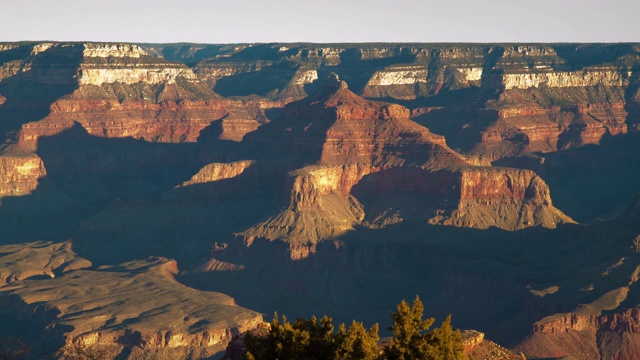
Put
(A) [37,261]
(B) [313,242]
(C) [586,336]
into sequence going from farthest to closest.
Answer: (A) [37,261] → (B) [313,242] → (C) [586,336]

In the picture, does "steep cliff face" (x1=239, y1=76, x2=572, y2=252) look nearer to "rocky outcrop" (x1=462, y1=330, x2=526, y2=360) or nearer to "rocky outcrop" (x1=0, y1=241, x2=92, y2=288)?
"rocky outcrop" (x1=0, y1=241, x2=92, y2=288)

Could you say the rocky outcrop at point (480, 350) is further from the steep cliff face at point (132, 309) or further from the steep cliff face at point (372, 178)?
the steep cliff face at point (372, 178)

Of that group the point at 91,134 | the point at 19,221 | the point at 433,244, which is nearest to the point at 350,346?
the point at 433,244

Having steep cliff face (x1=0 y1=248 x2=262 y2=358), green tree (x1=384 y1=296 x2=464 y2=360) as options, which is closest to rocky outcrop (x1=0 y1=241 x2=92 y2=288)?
steep cliff face (x1=0 y1=248 x2=262 y2=358)

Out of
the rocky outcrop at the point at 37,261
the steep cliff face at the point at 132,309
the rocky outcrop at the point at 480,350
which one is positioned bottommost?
the rocky outcrop at the point at 37,261

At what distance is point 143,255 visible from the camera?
499 feet

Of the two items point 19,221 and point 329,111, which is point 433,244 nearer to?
point 329,111

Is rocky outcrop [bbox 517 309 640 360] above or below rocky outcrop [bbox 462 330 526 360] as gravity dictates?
below

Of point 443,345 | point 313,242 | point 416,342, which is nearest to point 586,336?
point 313,242

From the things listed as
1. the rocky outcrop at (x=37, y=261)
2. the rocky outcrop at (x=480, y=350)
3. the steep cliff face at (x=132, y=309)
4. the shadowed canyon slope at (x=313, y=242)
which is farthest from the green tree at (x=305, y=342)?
the rocky outcrop at (x=37, y=261)

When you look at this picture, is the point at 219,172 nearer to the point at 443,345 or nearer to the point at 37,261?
the point at 37,261

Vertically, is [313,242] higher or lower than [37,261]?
higher

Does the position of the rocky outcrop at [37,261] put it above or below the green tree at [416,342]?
below

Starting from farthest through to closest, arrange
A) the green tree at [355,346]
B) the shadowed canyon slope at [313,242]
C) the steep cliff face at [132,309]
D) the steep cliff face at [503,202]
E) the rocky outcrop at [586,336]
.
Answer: the steep cliff face at [503,202] → the shadowed canyon slope at [313,242] → the steep cliff face at [132,309] → the rocky outcrop at [586,336] → the green tree at [355,346]
